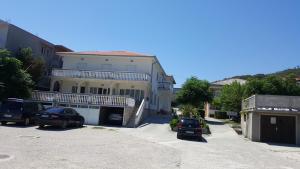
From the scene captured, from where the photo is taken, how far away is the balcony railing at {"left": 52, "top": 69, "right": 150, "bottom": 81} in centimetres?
3516

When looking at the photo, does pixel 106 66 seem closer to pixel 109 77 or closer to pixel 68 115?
pixel 109 77

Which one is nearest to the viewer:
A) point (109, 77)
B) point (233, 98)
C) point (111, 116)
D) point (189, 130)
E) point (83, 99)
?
point (189, 130)

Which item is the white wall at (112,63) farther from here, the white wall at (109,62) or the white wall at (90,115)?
the white wall at (90,115)

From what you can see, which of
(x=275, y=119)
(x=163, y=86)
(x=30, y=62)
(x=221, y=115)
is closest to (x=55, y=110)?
(x=30, y=62)

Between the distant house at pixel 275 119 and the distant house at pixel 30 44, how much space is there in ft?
90.5

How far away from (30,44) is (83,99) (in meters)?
15.1

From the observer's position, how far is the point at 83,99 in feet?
95.0

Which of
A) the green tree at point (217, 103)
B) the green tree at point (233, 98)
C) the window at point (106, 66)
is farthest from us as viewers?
the green tree at point (217, 103)

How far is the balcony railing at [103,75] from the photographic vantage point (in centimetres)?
3516

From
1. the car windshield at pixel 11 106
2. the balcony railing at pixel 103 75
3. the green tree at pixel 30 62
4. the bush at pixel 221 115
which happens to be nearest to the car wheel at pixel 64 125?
the car windshield at pixel 11 106

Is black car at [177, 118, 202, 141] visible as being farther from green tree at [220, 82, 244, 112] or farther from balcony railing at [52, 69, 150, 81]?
green tree at [220, 82, 244, 112]

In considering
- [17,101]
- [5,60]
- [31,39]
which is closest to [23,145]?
[17,101]

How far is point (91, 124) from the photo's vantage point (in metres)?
28.2

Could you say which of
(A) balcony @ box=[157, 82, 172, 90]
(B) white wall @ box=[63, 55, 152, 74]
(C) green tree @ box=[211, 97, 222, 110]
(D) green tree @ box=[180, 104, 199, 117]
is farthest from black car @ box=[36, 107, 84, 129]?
(C) green tree @ box=[211, 97, 222, 110]
